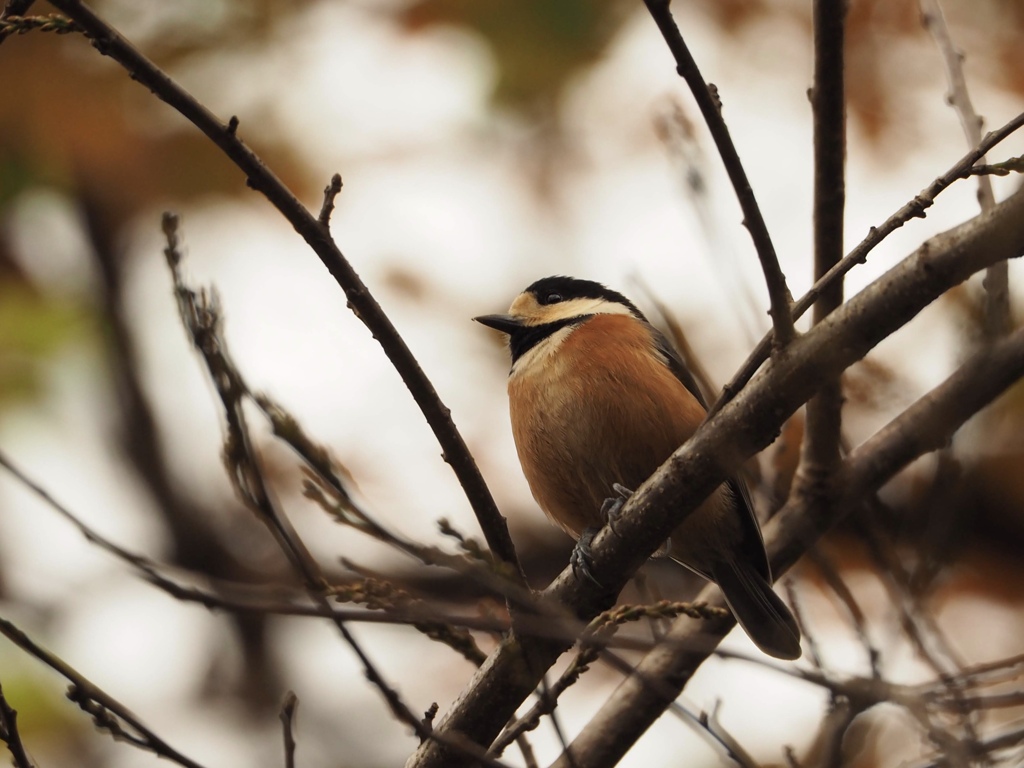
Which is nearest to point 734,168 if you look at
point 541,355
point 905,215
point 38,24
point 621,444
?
point 905,215

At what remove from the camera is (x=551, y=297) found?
5.54 metres

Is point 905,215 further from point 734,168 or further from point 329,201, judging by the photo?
point 329,201

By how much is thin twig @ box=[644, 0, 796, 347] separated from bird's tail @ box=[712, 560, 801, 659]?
1.98 m

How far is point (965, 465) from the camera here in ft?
12.6

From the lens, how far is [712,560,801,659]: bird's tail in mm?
4504

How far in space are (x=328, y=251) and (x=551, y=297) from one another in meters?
2.89

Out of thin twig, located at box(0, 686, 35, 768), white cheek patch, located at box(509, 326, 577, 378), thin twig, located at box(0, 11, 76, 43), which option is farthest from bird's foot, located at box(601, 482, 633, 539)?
thin twig, located at box(0, 11, 76, 43)

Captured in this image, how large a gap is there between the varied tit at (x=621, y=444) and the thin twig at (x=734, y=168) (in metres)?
1.56

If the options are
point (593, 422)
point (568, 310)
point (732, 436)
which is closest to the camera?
point (732, 436)

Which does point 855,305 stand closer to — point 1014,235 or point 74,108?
point 1014,235

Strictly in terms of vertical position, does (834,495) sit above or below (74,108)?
below

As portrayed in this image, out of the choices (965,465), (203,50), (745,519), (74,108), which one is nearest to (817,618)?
(745,519)

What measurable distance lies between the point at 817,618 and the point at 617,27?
330 centimetres

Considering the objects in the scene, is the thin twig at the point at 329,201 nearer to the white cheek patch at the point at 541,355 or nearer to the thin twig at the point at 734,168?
the thin twig at the point at 734,168
